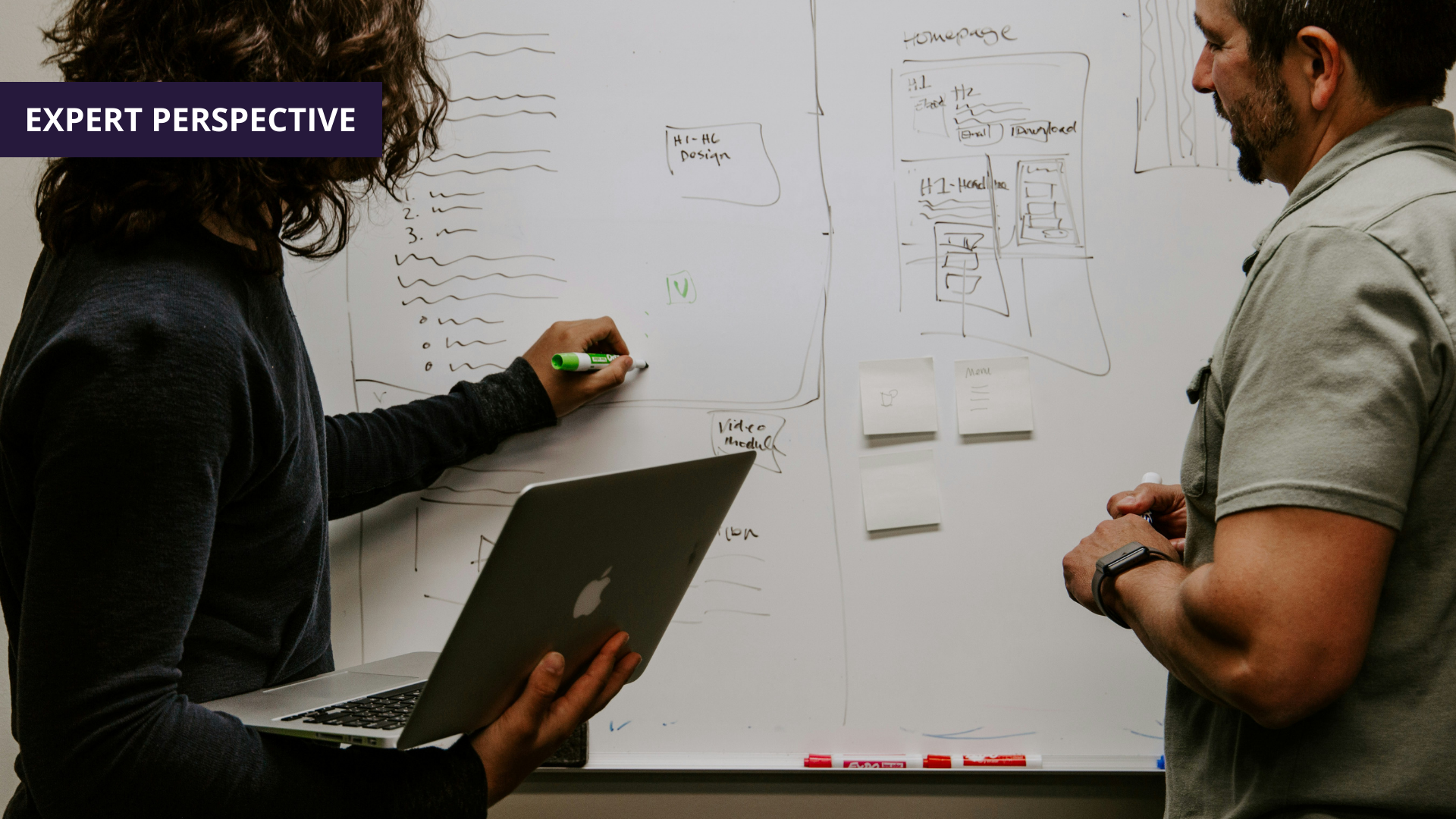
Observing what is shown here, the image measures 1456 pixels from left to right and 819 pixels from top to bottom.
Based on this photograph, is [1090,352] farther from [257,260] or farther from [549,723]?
Answer: [257,260]

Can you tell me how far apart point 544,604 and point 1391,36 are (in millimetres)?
797

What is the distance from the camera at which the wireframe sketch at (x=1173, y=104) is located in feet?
3.92

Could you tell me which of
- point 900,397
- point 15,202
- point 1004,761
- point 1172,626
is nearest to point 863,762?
point 1004,761

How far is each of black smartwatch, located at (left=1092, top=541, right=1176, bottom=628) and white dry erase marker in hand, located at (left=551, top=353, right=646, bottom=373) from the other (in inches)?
26.5

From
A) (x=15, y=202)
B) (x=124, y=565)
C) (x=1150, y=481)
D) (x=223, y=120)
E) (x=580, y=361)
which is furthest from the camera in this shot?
(x=15, y=202)

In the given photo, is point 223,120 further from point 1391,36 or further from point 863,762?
point 863,762

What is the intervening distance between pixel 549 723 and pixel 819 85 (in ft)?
2.93

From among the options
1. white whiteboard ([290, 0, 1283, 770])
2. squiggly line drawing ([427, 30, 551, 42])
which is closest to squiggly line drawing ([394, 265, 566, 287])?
white whiteboard ([290, 0, 1283, 770])

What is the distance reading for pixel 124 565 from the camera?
0.59 meters

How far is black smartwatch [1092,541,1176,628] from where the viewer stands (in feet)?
2.64

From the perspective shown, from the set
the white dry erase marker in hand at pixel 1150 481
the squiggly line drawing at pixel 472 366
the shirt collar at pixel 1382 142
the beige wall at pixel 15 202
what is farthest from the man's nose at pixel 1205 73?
the beige wall at pixel 15 202

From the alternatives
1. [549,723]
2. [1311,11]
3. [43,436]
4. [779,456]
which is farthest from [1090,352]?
[43,436]

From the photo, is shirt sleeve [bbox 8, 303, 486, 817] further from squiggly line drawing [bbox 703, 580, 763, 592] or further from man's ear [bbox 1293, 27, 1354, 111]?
man's ear [bbox 1293, 27, 1354, 111]

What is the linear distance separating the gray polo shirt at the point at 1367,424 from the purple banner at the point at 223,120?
74 cm
